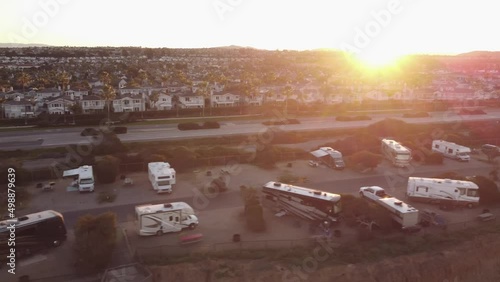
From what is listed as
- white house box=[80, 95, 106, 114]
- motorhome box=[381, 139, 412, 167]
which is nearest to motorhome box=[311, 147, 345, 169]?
motorhome box=[381, 139, 412, 167]

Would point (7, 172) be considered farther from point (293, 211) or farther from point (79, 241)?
point (293, 211)

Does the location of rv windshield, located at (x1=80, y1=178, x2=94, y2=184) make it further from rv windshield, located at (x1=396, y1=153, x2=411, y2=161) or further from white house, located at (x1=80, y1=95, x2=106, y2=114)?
white house, located at (x1=80, y1=95, x2=106, y2=114)

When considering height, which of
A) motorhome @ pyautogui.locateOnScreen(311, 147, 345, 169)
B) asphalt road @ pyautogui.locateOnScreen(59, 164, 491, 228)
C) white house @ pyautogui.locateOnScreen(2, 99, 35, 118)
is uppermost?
white house @ pyautogui.locateOnScreen(2, 99, 35, 118)

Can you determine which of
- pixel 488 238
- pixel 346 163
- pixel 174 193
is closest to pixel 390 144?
pixel 346 163

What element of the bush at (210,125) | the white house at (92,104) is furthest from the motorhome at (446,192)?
the white house at (92,104)

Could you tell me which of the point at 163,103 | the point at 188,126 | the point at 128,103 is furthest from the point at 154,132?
the point at 163,103

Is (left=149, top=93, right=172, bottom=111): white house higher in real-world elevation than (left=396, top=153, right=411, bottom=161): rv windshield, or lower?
higher
